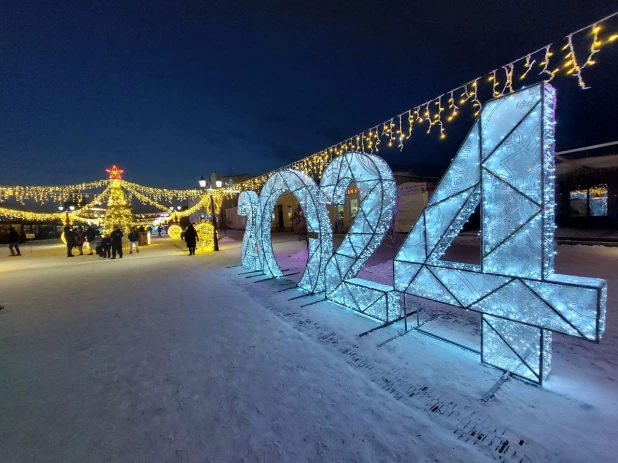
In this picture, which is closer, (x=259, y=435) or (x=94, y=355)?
(x=259, y=435)

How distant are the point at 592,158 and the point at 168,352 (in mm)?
19412

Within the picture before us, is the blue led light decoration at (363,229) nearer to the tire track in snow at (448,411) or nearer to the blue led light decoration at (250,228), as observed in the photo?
the tire track in snow at (448,411)

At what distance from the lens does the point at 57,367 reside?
3.42m

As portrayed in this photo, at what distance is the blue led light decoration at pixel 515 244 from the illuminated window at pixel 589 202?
18900mm

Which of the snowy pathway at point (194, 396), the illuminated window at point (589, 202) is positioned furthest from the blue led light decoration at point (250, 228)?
the illuminated window at point (589, 202)

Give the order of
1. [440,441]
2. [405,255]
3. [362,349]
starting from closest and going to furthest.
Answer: [440,441], [362,349], [405,255]

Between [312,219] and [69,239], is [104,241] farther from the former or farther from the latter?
[312,219]

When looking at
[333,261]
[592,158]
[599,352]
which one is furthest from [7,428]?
[592,158]

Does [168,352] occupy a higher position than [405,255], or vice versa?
[405,255]

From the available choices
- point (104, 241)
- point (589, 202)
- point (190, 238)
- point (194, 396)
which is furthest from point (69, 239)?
point (589, 202)

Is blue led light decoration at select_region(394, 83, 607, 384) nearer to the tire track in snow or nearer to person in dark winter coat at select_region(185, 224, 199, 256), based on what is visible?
the tire track in snow

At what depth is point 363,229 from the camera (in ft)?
15.8

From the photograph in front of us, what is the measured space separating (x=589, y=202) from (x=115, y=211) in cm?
3153

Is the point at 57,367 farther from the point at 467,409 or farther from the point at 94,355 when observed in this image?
the point at 467,409
